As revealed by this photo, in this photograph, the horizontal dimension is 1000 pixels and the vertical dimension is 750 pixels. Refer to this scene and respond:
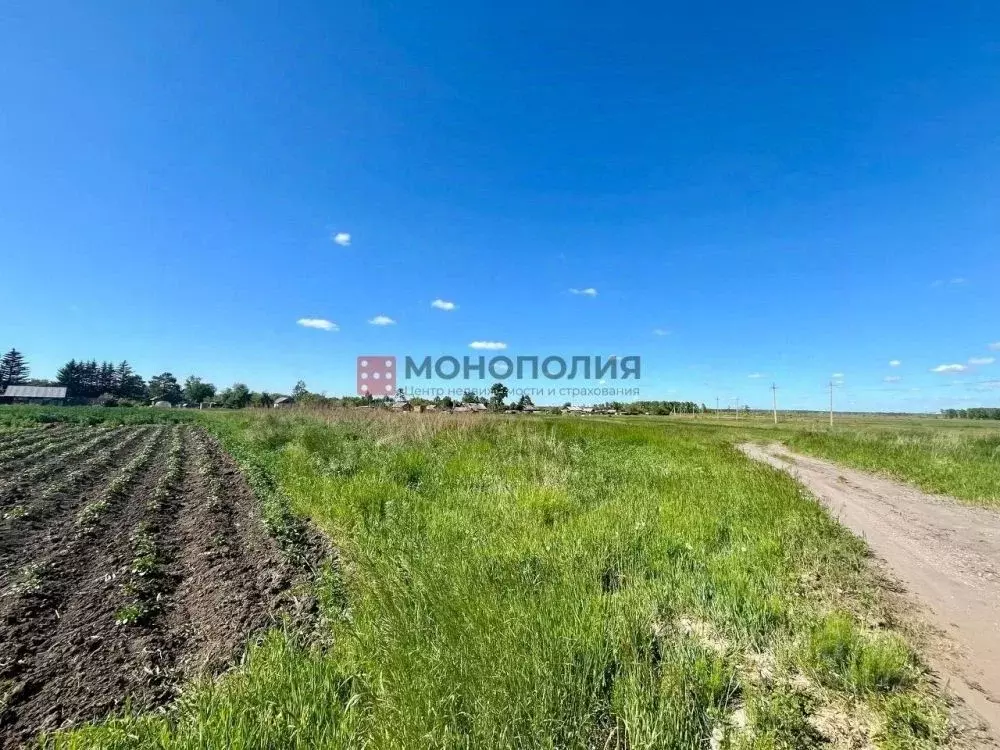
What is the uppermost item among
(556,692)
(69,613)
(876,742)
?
(556,692)

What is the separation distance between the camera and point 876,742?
7.41 ft

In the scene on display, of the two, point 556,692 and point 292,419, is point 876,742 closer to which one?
point 556,692

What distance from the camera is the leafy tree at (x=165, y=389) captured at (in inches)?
4675

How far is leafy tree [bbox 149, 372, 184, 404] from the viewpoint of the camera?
118750mm

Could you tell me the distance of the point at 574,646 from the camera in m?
2.72

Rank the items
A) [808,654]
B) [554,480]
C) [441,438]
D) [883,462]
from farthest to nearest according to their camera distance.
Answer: [441,438] → [883,462] → [554,480] → [808,654]

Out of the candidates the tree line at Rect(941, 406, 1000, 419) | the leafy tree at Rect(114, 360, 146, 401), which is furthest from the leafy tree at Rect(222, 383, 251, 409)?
the tree line at Rect(941, 406, 1000, 419)

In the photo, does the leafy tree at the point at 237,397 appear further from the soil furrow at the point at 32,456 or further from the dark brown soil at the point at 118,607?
the dark brown soil at the point at 118,607

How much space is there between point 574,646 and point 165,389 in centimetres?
15881

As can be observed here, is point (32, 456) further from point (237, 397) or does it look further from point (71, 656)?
point (237, 397)

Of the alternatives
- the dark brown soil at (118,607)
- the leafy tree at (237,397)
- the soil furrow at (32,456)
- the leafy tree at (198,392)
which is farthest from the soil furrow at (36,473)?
the leafy tree at (198,392)

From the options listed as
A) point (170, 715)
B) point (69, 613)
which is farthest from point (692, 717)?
point (69, 613)

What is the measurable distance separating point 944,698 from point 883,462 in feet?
46.1

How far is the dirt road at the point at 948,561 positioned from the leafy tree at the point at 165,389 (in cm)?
15023
